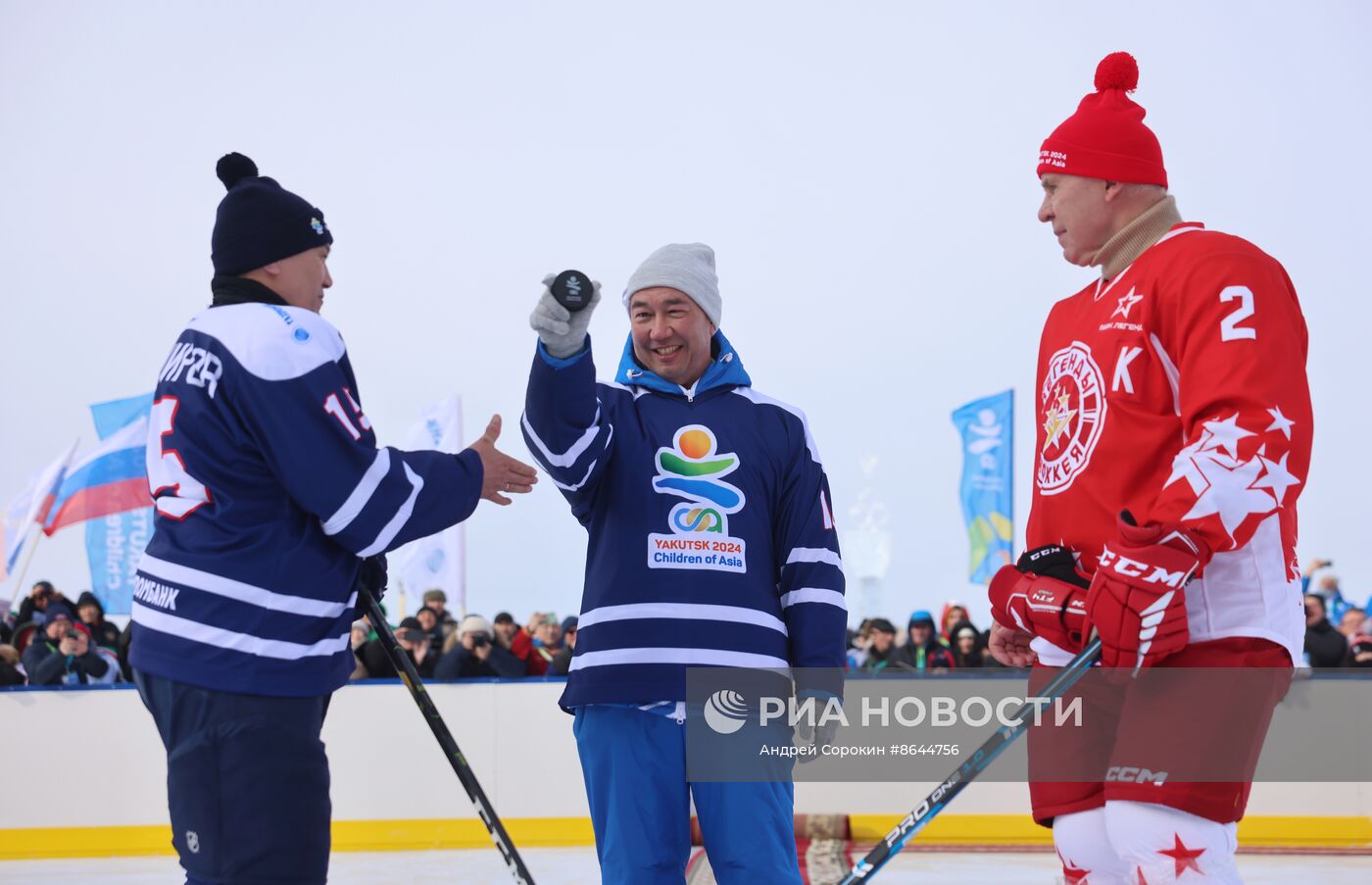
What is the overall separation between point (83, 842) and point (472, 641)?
2.39 metres

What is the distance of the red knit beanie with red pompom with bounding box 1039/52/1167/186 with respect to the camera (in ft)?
8.17

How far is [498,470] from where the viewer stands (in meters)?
2.65

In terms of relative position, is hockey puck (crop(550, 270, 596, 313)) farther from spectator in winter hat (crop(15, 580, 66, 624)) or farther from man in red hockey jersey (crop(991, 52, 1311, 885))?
spectator in winter hat (crop(15, 580, 66, 624))

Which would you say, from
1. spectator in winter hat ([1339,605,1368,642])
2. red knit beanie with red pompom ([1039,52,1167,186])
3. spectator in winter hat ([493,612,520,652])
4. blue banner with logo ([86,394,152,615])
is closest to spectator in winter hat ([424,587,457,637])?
spectator in winter hat ([493,612,520,652])

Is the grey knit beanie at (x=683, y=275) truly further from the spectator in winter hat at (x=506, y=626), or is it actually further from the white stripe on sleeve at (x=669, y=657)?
the spectator in winter hat at (x=506, y=626)

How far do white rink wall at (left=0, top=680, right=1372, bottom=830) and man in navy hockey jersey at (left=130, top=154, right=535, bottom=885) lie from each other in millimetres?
5503

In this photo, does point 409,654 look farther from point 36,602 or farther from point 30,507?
point 30,507

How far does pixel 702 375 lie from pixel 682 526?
1.32ft

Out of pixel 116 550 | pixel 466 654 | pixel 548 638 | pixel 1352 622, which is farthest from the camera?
pixel 116 550

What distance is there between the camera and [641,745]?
109 inches

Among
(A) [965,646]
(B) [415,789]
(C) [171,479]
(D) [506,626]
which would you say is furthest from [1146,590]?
(D) [506,626]

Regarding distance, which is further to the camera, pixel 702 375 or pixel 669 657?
pixel 702 375

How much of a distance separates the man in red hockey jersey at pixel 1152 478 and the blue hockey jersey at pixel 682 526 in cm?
52

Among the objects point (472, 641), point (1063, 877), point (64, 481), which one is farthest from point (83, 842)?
point (1063, 877)
